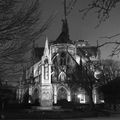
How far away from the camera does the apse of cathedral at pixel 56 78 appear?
64.3 m

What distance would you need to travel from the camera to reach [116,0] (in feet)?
30.6

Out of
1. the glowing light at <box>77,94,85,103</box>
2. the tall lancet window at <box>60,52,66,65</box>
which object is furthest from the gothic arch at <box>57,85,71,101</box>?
the tall lancet window at <box>60,52,66,65</box>

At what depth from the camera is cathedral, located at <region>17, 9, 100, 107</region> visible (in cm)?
6444

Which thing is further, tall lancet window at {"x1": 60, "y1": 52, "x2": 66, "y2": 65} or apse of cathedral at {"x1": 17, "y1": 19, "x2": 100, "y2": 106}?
tall lancet window at {"x1": 60, "y1": 52, "x2": 66, "y2": 65}

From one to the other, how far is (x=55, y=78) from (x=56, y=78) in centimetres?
30

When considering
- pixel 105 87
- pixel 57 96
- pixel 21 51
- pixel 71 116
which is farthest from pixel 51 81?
pixel 21 51

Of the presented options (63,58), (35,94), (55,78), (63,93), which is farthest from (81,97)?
(35,94)

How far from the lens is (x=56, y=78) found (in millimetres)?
71562

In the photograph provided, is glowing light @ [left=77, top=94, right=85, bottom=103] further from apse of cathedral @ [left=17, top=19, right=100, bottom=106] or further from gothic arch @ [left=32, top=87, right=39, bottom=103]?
gothic arch @ [left=32, top=87, right=39, bottom=103]

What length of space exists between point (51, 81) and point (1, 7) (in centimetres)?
6046

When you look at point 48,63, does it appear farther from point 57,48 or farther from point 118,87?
point 118,87

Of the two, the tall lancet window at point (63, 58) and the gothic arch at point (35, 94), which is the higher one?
the tall lancet window at point (63, 58)

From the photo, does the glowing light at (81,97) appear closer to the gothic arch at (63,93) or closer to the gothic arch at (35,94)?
the gothic arch at (63,93)

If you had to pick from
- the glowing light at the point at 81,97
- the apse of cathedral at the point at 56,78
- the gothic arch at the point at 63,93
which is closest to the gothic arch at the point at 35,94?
the apse of cathedral at the point at 56,78
